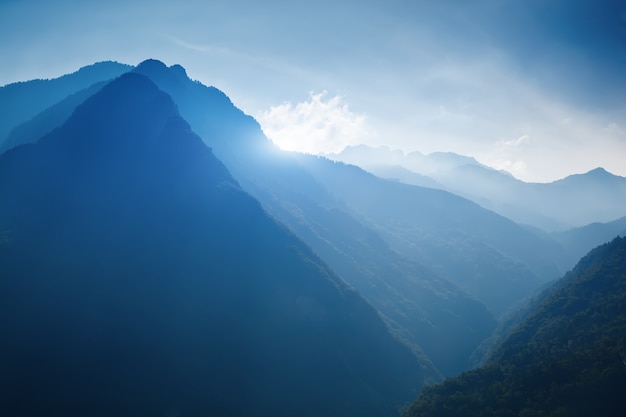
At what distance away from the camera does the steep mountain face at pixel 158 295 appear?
81.9m

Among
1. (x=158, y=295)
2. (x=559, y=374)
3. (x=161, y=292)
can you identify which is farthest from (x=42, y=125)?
(x=559, y=374)

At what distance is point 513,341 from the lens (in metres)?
125

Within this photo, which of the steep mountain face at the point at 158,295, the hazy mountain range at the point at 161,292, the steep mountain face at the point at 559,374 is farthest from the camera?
the hazy mountain range at the point at 161,292

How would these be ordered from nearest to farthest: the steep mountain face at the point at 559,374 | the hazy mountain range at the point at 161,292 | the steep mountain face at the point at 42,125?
the steep mountain face at the point at 559,374 < the hazy mountain range at the point at 161,292 < the steep mountain face at the point at 42,125

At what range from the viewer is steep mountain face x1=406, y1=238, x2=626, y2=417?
60.8 m

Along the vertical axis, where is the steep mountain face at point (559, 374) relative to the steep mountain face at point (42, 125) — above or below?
below

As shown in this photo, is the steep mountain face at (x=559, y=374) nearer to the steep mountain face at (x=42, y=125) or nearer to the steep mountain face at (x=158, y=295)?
the steep mountain face at (x=158, y=295)

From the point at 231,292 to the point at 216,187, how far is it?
4526 cm

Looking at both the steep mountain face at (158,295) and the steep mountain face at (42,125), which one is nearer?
the steep mountain face at (158,295)

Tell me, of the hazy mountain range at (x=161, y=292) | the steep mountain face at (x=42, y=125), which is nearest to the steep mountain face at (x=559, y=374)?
the hazy mountain range at (x=161, y=292)

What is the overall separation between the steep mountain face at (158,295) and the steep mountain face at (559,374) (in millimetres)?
35151

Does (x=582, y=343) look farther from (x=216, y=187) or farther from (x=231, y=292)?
(x=216, y=187)

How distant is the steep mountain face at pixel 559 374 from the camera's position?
199 feet

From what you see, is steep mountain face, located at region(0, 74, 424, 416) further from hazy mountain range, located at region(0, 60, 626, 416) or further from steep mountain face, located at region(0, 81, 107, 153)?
steep mountain face, located at region(0, 81, 107, 153)
